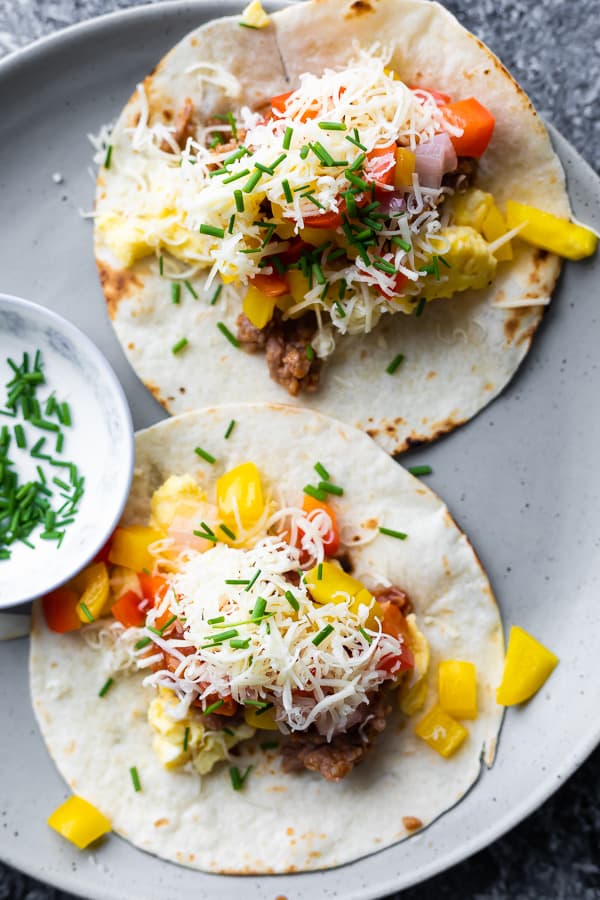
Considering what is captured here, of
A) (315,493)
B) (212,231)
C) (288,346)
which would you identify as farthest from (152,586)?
(212,231)

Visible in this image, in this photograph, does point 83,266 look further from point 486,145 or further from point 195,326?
point 486,145

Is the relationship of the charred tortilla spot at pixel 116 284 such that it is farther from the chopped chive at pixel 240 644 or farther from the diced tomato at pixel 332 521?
the chopped chive at pixel 240 644

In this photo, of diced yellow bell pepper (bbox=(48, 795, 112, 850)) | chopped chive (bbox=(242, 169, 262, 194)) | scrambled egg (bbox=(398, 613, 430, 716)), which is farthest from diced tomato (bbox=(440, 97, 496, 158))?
diced yellow bell pepper (bbox=(48, 795, 112, 850))

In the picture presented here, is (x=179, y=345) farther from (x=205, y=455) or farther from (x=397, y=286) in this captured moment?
(x=397, y=286)

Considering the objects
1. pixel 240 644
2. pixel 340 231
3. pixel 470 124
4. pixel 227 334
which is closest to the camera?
pixel 240 644

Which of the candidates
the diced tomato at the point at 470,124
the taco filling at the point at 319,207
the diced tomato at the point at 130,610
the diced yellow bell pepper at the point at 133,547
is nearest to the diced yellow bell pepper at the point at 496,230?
the taco filling at the point at 319,207

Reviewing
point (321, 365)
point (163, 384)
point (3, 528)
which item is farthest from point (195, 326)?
point (3, 528)
